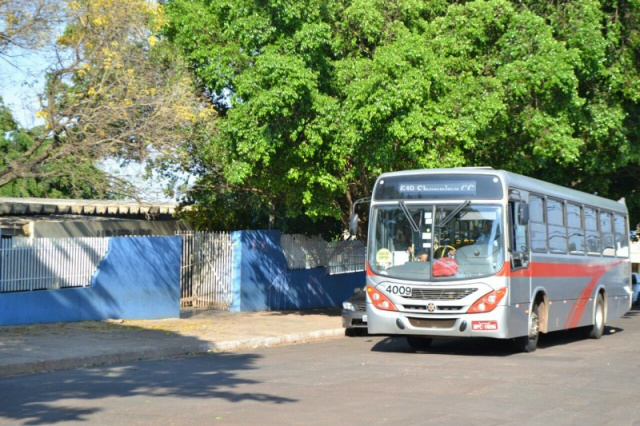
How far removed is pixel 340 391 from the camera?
10531mm

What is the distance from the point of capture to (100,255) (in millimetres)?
19016

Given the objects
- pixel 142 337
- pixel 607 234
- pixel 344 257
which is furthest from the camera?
pixel 344 257

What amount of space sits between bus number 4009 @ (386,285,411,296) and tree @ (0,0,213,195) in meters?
6.82

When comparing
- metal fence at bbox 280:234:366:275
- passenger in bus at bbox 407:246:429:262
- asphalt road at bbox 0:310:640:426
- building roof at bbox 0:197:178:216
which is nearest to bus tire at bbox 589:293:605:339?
asphalt road at bbox 0:310:640:426

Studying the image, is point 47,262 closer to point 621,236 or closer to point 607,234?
point 607,234

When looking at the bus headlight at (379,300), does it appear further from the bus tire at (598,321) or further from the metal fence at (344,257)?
the metal fence at (344,257)

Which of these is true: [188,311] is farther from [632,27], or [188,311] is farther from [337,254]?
[632,27]

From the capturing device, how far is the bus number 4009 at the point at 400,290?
14742mm

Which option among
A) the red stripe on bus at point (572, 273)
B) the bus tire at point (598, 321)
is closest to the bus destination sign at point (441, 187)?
the red stripe on bus at point (572, 273)

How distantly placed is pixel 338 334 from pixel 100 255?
5.68m

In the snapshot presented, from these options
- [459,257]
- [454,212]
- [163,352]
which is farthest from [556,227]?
[163,352]

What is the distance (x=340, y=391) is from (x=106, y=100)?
10.9 m

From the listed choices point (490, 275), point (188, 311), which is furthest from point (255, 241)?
point (490, 275)

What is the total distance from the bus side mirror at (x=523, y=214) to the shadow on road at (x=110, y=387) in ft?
17.2
